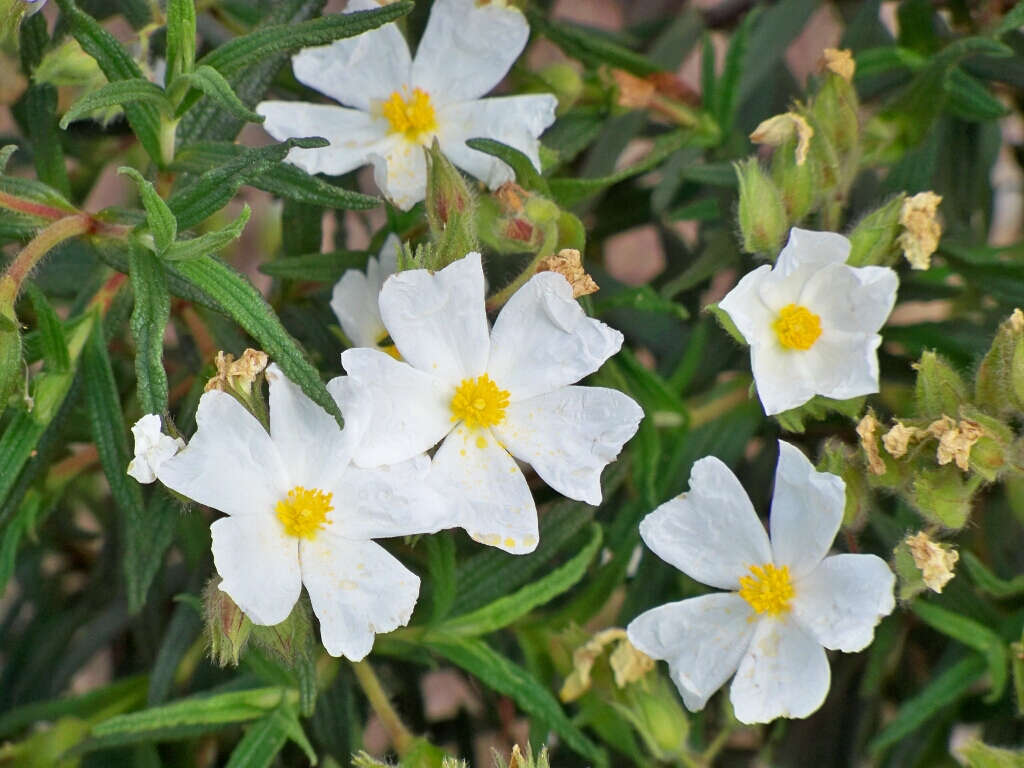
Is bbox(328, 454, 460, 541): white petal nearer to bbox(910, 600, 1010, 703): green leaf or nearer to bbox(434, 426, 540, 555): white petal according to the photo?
bbox(434, 426, 540, 555): white petal

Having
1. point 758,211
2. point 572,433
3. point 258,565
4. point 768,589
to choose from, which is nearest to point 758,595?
point 768,589

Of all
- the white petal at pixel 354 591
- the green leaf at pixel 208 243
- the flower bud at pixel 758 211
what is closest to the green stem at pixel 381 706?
the white petal at pixel 354 591

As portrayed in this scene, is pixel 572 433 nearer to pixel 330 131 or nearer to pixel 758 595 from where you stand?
pixel 758 595

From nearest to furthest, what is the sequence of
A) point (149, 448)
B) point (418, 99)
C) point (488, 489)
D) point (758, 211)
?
point (149, 448), point (488, 489), point (758, 211), point (418, 99)

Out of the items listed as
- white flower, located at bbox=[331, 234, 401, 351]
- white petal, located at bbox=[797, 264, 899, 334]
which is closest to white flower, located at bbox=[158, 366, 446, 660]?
white flower, located at bbox=[331, 234, 401, 351]

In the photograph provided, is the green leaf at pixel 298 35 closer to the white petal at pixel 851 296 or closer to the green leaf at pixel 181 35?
the green leaf at pixel 181 35

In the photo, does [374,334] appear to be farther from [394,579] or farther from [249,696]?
[249,696]

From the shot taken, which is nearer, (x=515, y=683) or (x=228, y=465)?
(x=228, y=465)
